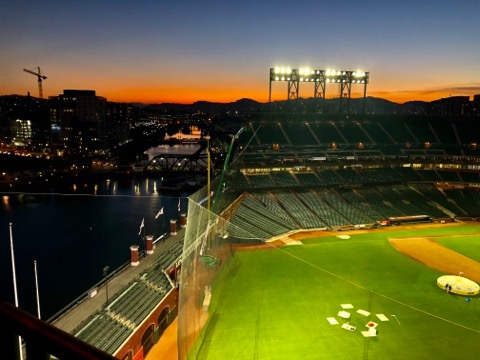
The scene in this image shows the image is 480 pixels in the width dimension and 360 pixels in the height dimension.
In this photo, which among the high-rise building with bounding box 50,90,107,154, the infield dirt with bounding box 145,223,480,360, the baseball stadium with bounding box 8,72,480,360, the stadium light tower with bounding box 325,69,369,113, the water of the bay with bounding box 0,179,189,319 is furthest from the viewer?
the high-rise building with bounding box 50,90,107,154

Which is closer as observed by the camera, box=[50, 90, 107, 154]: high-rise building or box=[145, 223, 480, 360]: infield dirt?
box=[145, 223, 480, 360]: infield dirt

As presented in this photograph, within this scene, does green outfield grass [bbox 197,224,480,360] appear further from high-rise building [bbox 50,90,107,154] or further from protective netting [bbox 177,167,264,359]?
high-rise building [bbox 50,90,107,154]

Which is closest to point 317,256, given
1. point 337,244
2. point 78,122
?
point 337,244

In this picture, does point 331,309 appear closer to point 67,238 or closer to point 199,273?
point 199,273

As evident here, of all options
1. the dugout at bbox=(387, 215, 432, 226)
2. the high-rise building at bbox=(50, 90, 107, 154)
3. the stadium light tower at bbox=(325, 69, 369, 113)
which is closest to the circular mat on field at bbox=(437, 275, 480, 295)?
the dugout at bbox=(387, 215, 432, 226)

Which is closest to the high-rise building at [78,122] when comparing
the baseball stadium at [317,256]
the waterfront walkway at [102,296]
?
the baseball stadium at [317,256]

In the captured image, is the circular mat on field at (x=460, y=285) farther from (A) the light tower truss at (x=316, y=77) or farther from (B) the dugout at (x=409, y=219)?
(A) the light tower truss at (x=316, y=77)
